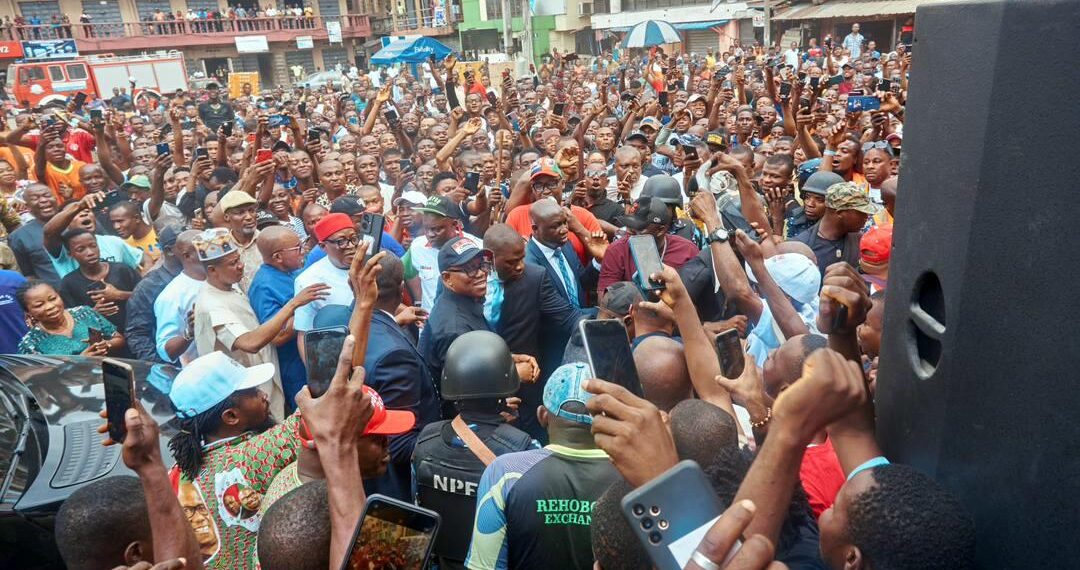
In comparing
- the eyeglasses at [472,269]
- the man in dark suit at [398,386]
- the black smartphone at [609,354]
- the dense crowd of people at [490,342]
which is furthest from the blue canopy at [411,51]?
the black smartphone at [609,354]

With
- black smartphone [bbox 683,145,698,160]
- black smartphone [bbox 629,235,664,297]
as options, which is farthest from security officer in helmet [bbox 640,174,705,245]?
black smartphone [bbox 629,235,664,297]

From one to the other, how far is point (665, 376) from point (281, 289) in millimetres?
2891

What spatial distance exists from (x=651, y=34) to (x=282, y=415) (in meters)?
22.1

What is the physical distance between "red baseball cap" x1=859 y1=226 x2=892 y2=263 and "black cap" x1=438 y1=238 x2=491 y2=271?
6.82ft

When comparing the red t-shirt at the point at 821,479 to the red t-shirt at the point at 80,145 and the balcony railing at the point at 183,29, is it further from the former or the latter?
the balcony railing at the point at 183,29

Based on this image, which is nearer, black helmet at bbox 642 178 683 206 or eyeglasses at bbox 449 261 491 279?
eyeglasses at bbox 449 261 491 279

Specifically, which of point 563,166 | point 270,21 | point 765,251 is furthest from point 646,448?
point 270,21

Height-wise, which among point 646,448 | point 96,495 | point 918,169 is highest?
point 918,169

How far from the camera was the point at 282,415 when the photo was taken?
4773mm

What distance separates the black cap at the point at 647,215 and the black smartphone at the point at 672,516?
11.3 ft

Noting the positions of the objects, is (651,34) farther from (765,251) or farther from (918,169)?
(918,169)

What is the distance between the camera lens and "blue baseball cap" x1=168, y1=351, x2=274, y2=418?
3.13m

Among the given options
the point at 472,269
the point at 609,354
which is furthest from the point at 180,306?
the point at 609,354

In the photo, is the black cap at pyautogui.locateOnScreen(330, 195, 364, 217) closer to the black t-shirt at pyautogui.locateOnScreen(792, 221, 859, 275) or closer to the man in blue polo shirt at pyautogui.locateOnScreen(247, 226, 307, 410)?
the man in blue polo shirt at pyautogui.locateOnScreen(247, 226, 307, 410)
